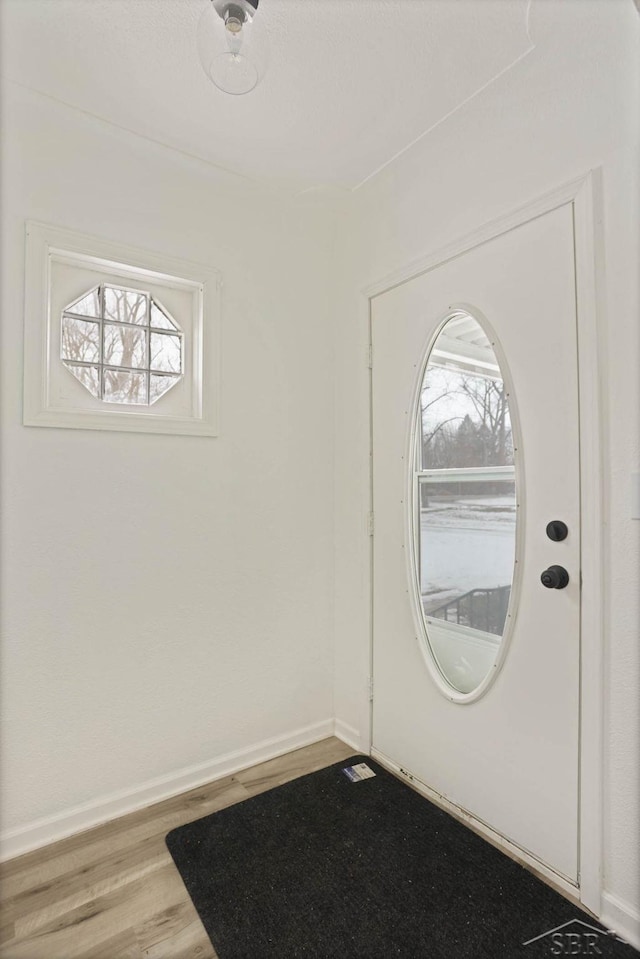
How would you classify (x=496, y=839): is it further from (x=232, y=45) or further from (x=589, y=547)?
(x=232, y=45)

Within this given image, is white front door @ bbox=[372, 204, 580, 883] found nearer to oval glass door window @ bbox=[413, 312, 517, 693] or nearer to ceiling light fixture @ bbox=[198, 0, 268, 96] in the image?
oval glass door window @ bbox=[413, 312, 517, 693]

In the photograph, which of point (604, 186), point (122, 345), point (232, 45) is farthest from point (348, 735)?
point (232, 45)

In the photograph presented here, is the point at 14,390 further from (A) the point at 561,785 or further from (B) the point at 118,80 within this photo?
(A) the point at 561,785

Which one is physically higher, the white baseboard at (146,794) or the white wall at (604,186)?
the white wall at (604,186)

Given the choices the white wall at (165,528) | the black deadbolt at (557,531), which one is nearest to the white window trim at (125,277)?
the white wall at (165,528)

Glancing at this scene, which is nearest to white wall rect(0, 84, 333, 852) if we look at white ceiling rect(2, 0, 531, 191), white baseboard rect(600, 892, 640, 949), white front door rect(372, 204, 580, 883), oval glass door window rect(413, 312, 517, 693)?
white ceiling rect(2, 0, 531, 191)

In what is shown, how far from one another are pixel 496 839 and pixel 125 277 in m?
2.52

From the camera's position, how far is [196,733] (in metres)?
2.17

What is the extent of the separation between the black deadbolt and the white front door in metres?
0.01

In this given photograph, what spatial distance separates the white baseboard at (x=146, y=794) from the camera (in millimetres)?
1766

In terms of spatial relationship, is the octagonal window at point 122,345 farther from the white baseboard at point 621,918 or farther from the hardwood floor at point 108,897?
the white baseboard at point 621,918

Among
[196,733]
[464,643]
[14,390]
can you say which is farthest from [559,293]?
[196,733]

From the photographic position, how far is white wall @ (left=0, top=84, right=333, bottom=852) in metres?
1.80

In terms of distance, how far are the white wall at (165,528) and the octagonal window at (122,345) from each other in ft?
0.63
